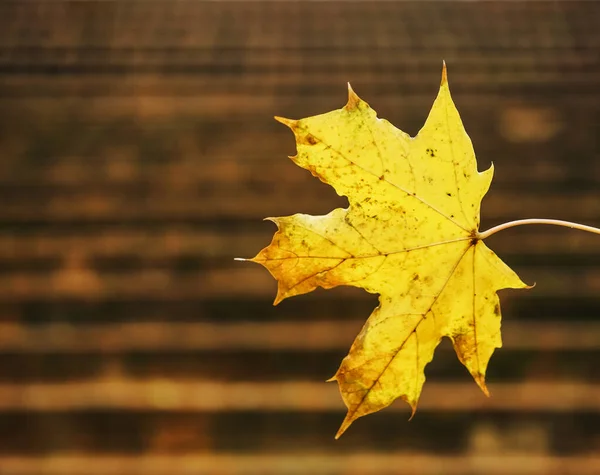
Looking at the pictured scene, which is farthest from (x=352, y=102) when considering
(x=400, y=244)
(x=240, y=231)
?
(x=240, y=231)

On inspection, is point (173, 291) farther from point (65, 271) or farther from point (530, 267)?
point (530, 267)

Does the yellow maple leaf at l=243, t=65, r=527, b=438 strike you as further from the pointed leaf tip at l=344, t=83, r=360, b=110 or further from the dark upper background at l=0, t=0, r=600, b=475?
the dark upper background at l=0, t=0, r=600, b=475

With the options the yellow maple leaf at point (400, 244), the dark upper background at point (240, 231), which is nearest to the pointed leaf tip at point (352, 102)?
the yellow maple leaf at point (400, 244)

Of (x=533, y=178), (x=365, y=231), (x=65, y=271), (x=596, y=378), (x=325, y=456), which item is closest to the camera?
(x=365, y=231)

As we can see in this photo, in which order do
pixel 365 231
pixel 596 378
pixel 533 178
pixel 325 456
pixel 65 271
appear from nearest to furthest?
1. pixel 365 231
2. pixel 325 456
3. pixel 596 378
4. pixel 65 271
5. pixel 533 178

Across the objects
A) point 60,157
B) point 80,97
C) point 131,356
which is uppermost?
point 80,97

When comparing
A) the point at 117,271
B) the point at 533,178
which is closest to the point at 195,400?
the point at 117,271

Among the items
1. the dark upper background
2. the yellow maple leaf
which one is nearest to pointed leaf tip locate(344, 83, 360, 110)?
→ the yellow maple leaf
